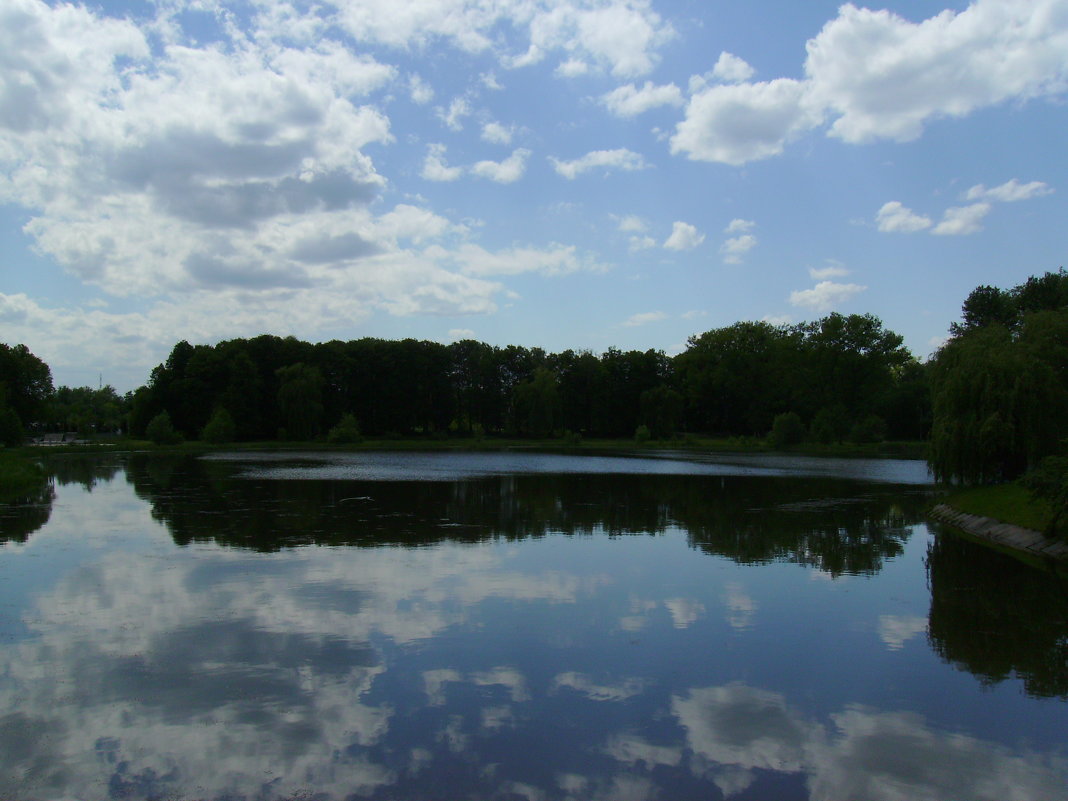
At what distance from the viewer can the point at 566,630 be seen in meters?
10.9

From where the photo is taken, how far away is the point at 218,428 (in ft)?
240

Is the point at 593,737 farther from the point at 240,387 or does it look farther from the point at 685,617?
the point at 240,387

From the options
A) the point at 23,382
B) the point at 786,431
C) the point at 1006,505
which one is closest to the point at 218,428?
the point at 23,382

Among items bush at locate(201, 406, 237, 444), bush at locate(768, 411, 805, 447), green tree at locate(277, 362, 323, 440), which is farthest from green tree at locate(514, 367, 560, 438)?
bush at locate(201, 406, 237, 444)

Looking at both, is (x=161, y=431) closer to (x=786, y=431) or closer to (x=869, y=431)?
(x=786, y=431)

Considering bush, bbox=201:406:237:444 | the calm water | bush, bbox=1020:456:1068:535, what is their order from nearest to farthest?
the calm water < bush, bbox=1020:456:1068:535 < bush, bbox=201:406:237:444

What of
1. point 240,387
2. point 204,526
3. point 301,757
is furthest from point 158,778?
point 240,387

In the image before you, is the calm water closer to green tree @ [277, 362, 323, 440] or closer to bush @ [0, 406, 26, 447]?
bush @ [0, 406, 26, 447]

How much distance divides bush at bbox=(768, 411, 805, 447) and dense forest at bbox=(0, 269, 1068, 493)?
0.14 m

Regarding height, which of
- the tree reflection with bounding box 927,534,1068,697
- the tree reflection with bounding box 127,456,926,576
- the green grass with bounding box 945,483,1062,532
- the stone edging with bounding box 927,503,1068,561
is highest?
the green grass with bounding box 945,483,1062,532

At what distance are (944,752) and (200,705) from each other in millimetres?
6973

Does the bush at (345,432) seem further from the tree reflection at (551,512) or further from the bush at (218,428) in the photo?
the tree reflection at (551,512)

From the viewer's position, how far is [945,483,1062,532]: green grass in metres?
19.0

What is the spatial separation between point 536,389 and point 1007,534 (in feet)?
241
